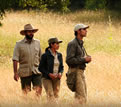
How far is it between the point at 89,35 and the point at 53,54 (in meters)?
19.2

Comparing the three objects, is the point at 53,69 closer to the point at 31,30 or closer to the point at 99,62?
the point at 31,30

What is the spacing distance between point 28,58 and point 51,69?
0.63m

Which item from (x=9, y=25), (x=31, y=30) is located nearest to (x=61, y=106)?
(x=31, y=30)

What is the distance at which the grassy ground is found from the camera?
9789mm

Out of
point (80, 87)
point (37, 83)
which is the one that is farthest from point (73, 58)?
point (37, 83)

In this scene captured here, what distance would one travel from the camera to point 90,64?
16.6 meters

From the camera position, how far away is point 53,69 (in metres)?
9.41

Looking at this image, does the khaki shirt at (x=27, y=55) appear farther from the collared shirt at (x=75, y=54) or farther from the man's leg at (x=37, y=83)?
the collared shirt at (x=75, y=54)

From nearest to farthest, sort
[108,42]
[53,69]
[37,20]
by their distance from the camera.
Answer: [53,69] < [108,42] < [37,20]

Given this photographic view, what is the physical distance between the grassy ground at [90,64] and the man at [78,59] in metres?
0.29

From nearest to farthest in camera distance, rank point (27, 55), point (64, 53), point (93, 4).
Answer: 1. point (27, 55)
2. point (64, 53)
3. point (93, 4)

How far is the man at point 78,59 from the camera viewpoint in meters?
8.92

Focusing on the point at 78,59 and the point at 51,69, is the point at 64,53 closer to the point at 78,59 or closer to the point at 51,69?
the point at 51,69

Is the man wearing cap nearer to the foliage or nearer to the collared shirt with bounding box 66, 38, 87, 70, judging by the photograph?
the collared shirt with bounding box 66, 38, 87, 70
